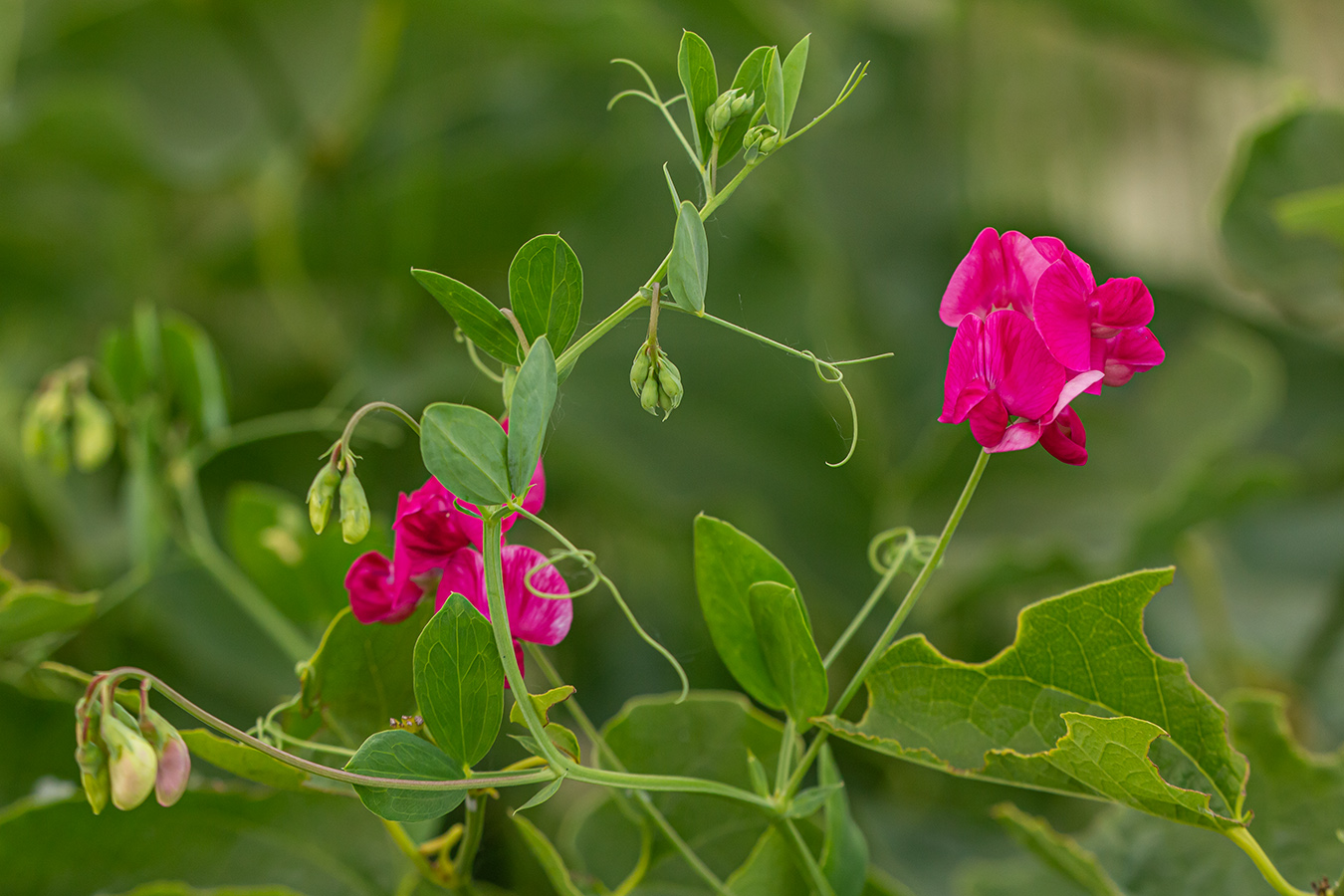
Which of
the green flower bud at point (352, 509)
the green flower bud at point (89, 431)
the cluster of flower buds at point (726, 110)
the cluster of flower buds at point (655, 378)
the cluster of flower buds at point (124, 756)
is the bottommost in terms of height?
the green flower bud at point (89, 431)

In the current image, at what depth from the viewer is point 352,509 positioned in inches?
5.6

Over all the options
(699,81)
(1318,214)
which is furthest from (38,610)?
(1318,214)

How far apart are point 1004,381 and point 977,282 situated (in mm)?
15

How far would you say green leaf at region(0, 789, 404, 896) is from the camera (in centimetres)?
20

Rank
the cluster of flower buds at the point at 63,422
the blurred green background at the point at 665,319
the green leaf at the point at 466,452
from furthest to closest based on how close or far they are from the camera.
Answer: the blurred green background at the point at 665,319
the cluster of flower buds at the point at 63,422
the green leaf at the point at 466,452

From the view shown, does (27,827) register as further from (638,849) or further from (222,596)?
(222,596)

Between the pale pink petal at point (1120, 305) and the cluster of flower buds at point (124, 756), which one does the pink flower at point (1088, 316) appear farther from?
the cluster of flower buds at point (124, 756)

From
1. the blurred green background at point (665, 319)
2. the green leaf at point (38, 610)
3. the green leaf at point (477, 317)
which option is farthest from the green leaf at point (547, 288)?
the blurred green background at point (665, 319)

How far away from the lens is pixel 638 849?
0.71 feet

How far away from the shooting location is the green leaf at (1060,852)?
0.61 ft

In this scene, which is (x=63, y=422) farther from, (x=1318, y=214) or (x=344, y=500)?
(x=1318, y=214)

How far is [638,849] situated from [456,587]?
0.09 meters

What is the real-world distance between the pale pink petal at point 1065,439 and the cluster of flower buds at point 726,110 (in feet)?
0.18

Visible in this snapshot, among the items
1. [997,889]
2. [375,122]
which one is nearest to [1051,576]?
[997,889]
